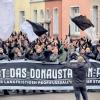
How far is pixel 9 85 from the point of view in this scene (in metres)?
24.2

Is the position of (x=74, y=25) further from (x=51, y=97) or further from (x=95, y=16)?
(x=51, y=97)

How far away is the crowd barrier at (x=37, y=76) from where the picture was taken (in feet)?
79.3

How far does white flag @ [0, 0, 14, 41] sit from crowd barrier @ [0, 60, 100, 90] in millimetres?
1066

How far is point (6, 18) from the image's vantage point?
24078 mm

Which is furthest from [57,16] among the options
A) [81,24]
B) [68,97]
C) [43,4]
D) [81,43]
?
[68,97]

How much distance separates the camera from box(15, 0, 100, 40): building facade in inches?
1913

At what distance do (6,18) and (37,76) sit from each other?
7.81ft

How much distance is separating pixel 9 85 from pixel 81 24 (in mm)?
4328

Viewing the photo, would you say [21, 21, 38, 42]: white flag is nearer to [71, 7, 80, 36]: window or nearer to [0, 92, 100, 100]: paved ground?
[0, 92, 100, 100]: paved ground

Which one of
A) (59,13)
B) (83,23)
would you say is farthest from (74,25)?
(83,23)

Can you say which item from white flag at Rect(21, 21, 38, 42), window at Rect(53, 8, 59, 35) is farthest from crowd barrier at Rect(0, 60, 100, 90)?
window at Rect(53, 8, 59, 35)

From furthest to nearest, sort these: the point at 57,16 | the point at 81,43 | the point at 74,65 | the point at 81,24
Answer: the point at 57,16
the point at 81,43
the point at 81,24
the point at 74,65

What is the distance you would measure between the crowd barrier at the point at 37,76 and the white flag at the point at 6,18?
1066mm

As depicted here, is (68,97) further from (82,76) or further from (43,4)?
(43,4)
